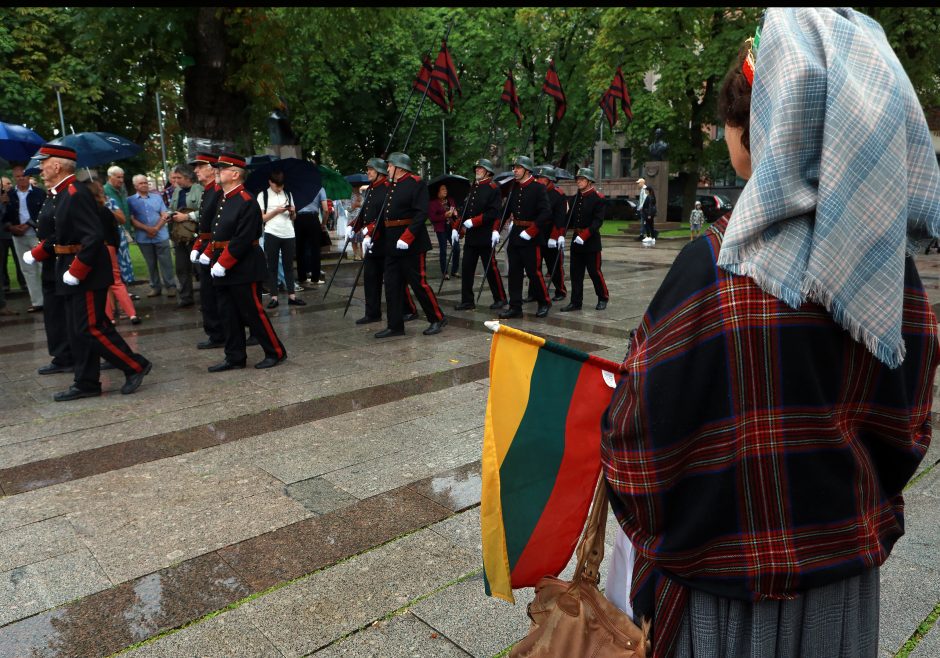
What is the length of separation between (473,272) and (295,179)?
10.6 ft

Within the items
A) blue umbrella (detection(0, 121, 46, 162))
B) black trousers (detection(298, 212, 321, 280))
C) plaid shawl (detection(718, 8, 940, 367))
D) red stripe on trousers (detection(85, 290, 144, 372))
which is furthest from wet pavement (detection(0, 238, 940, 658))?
black trousers (detection(298, 212, 321, 280))

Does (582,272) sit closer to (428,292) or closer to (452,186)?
(428,292)

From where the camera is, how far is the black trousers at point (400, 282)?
8.70 meters

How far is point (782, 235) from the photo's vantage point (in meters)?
1.29

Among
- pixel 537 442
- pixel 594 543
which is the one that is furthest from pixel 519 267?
pixel 594 543

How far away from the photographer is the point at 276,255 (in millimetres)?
10859

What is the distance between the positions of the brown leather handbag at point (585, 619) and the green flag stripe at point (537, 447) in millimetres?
127

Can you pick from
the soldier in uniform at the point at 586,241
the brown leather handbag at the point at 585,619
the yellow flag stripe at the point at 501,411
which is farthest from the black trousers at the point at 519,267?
the brown leather handbag at the point at 585,619

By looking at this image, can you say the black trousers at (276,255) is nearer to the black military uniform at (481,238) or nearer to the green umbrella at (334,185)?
the black military uniform at (481,238)

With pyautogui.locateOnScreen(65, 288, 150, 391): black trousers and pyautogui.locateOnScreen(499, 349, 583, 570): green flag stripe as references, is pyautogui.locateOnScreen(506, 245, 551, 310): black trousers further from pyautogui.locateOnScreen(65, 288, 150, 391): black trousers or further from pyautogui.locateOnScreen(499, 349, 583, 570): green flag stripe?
pyautogui.locateOnScreen(499, 349, 583, 570): green flag stripe

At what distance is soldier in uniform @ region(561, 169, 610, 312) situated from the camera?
34.4 feet

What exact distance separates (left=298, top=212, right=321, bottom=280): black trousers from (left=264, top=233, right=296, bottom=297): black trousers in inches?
57.2

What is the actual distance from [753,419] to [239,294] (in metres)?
6.41

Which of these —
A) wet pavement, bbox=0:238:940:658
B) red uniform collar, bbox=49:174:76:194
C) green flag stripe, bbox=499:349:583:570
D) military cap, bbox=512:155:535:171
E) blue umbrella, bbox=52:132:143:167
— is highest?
blue umbrella, bbox=52:132:143:167
